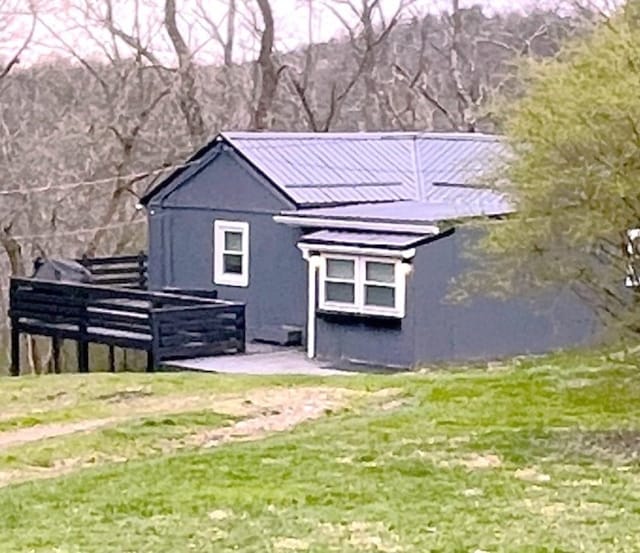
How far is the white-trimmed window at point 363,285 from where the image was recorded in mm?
22938

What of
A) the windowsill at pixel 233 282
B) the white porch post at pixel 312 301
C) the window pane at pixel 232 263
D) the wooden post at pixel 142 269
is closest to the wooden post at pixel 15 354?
the wooden post at pixel 142 269

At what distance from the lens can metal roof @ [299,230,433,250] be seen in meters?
22.8

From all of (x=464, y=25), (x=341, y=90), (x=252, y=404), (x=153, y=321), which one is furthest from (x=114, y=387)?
(x=464, y=25)

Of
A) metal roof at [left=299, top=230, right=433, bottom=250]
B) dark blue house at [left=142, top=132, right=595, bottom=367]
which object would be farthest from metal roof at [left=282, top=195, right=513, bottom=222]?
metal roof at [left=299, top=230, right=433, bottom=250]

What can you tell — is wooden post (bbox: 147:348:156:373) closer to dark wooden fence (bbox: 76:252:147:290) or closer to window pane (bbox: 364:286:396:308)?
window pane (bbox: 364:286:396:308)

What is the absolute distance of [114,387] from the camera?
1727 cm

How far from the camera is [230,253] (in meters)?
26.6

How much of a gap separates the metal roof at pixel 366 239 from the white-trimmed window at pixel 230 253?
1901 mm

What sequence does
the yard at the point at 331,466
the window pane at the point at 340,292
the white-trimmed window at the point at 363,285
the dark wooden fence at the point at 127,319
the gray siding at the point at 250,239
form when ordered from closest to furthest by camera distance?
1. the yard at the point at 331,466
2. the white-trimmed window at the point at 363,285
3. the dark wooden fence at the point at 127,319
4. the window pane at the point at 340,292
5. the gray siding at the point at 250,239

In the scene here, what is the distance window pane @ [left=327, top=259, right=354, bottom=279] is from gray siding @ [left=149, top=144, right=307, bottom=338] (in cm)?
124

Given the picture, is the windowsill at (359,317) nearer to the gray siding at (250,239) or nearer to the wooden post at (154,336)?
the gray siding at (250,239)

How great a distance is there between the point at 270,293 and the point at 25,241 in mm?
11344

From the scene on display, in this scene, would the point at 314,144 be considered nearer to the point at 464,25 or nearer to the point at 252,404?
the point at 252,404

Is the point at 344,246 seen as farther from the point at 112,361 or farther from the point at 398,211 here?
the point at 112,361
